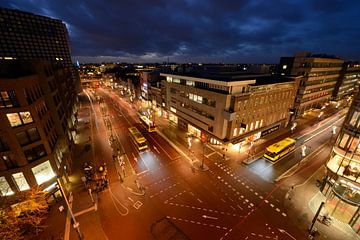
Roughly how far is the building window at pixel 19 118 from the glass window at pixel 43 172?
703cm

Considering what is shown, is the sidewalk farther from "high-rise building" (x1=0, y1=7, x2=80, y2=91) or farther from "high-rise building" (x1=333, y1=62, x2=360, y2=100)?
"high-rise building" (x1=0, y1=7, x2=80, y2=91)

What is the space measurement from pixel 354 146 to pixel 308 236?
14.8 metres

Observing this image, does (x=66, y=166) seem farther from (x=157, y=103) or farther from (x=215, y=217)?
(x=157, y=103)

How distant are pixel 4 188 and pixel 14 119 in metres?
10.0

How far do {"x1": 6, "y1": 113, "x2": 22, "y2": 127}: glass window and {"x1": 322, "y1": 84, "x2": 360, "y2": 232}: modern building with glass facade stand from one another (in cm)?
4824

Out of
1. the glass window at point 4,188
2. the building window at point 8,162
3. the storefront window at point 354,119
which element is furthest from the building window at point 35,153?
the storefront window at point 354,119

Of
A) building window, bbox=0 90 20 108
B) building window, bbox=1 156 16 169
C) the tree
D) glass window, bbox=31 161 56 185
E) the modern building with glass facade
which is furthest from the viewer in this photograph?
glass window, bbox=31 161 56 185

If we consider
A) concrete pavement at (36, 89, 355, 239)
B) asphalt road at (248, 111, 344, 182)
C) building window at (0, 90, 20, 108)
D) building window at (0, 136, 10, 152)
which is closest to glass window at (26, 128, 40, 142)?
building window at (0, 136, 10, 152)

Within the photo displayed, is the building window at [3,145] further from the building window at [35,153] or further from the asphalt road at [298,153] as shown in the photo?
the asphalt road at [298,153]

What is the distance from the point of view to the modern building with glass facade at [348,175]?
22219 mm

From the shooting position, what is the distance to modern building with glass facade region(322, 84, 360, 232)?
22.2 m

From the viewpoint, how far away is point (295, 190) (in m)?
28.6

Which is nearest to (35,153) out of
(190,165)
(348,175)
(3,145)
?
(3,145)

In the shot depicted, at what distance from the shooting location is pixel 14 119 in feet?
68.6
